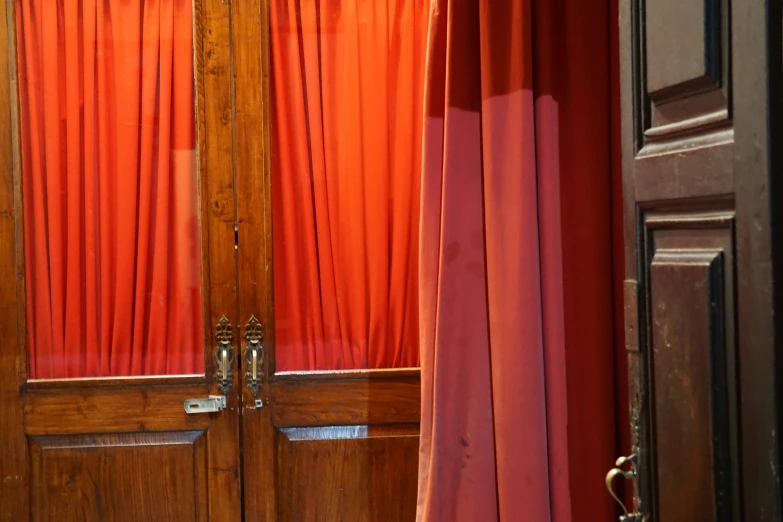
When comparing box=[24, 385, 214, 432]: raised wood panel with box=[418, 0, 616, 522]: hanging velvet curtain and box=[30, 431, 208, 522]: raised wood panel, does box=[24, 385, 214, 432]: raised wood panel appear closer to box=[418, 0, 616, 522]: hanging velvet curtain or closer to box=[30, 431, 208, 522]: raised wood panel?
box=[30, 431, 208, 522]: raised wood panel

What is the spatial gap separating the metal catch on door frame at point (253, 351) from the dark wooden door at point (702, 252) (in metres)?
1.17

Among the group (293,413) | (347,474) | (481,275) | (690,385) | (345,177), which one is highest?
(345,177)

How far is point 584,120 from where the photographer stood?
5.42 ft

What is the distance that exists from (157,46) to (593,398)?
139 centimetres

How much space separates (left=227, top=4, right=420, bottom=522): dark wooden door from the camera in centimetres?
200

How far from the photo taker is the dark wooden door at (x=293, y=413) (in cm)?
200

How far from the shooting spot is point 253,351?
6.57 feet

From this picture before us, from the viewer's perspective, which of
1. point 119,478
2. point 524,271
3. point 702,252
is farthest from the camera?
point 119,478

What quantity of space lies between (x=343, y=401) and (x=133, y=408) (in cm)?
54

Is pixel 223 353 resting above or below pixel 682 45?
below

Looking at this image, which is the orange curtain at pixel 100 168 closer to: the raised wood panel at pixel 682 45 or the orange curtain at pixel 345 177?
the orange curtain at pixel 345 177

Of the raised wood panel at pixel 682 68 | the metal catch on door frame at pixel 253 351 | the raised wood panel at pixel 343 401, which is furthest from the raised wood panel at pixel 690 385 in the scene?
the metal catch on door frame at pixel 253 351

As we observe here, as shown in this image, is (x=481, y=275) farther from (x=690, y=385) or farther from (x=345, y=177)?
(x=690, y=385)

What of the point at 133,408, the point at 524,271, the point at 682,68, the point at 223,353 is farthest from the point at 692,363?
the point at 133,408
